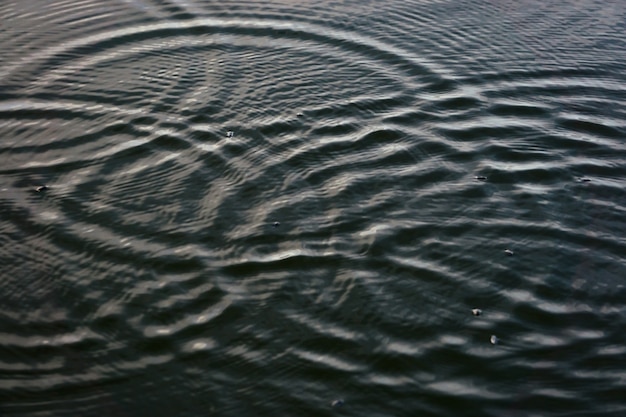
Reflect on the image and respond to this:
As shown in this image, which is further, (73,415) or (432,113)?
(432,113)

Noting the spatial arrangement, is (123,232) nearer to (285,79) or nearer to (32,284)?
(32,284)

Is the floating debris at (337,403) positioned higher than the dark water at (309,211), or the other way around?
the dark water at (309,211)

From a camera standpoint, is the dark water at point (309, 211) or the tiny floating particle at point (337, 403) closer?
the tiny floating particle at point (337, 403)

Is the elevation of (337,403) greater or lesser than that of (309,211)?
lesser

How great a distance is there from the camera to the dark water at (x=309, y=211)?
354cm

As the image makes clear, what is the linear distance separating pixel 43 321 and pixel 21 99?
2.34 meters

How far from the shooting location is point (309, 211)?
4.48 metres

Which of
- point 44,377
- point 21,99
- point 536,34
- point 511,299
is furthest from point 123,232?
point 536,34

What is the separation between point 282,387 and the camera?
3475 millimetres

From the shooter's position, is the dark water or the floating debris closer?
the floating debris

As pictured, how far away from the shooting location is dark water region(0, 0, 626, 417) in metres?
3.54

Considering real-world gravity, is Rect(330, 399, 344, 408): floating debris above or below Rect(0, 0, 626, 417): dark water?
below

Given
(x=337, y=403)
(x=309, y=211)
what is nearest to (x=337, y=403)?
(x=337, y=403)

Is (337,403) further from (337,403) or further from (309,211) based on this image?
(309,211)
